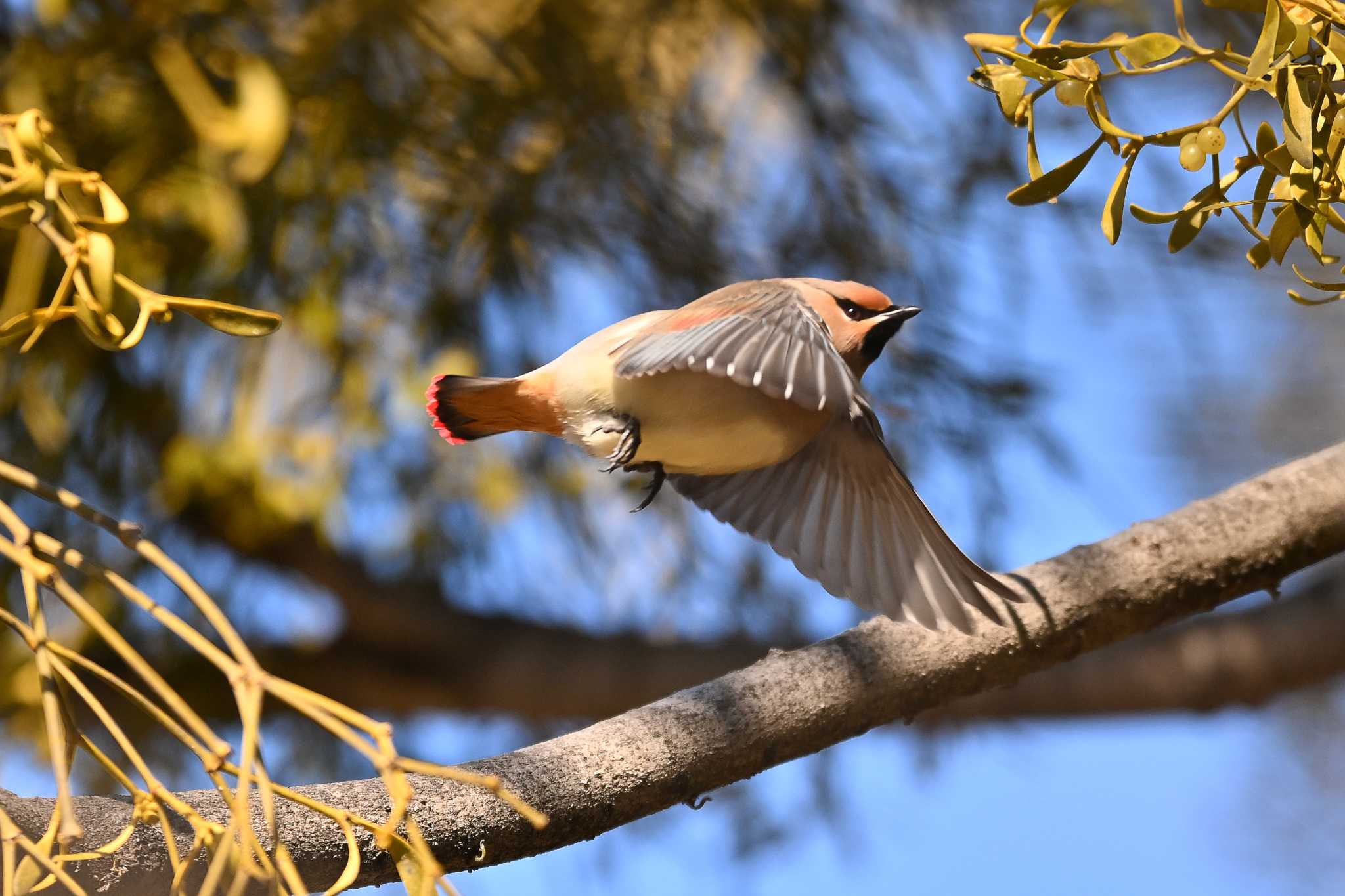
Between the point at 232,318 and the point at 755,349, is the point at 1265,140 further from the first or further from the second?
the point at 232,318

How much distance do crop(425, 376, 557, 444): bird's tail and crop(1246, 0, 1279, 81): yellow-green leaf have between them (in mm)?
711

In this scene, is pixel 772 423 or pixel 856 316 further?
pixel 856 316

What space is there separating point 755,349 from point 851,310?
32 centimetres

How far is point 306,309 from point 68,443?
46 centimetres

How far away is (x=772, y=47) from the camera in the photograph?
2.22 meters

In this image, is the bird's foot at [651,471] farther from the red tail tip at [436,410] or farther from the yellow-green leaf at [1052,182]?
the yellow-green leaf at [1052,182]

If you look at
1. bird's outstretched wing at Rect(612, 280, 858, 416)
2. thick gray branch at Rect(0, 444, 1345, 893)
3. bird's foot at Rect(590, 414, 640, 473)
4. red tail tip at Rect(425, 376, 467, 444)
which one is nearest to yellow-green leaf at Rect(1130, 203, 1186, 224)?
bird's outstretched wing at Rect(612, 280, 858, 416)

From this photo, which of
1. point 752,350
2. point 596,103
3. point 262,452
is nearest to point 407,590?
point 262,452

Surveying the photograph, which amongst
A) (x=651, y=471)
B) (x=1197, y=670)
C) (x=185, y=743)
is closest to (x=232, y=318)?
(x=185, y=743)

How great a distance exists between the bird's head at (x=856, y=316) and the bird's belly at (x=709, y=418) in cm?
12

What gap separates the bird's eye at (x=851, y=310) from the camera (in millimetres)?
1333

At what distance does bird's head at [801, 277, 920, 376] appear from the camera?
1304 mm

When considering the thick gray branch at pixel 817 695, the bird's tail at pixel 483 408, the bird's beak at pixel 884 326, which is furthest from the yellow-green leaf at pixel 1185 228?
the bird's tail at pixel 483 408

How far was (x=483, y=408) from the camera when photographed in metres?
1.28
